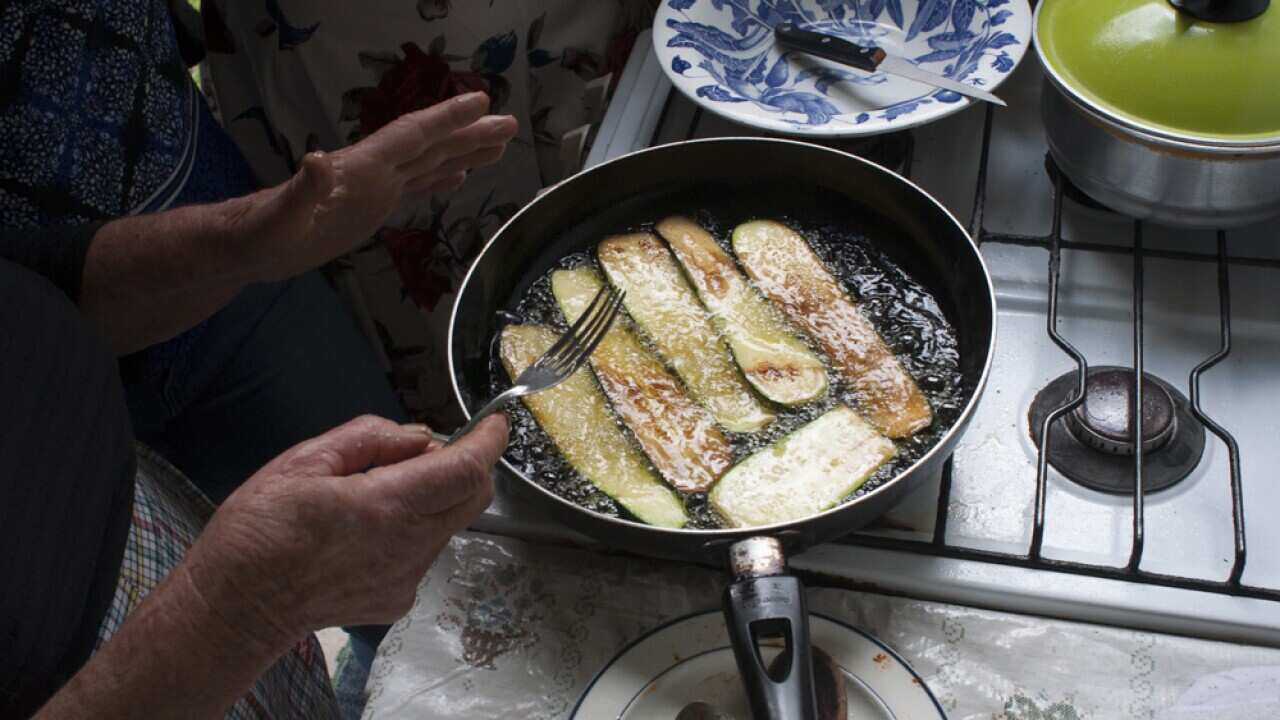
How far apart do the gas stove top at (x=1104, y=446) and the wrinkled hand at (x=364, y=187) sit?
0.99 feet

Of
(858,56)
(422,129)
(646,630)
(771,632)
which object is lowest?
(646,630)

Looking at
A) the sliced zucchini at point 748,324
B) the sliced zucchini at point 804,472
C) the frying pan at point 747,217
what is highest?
the frying pan at point 747,217

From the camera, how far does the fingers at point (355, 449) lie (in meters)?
0.72

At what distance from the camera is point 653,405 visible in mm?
917

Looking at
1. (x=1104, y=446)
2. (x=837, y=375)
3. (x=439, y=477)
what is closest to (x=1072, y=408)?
(x=1104, y=446)

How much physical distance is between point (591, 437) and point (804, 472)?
0.62 ft

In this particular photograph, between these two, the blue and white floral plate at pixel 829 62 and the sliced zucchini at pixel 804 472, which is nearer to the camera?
the sliced zucchini at pixel 804 472

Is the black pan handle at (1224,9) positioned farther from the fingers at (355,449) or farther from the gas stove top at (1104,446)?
the fingers at (355,449)

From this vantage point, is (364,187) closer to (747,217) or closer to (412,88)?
(747,217)

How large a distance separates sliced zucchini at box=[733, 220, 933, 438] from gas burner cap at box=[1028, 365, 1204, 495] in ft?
0.41

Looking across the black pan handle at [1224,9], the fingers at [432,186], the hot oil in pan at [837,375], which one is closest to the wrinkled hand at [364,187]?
the fingers at [432,186]

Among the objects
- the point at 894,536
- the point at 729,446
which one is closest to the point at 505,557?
the point at 729,446

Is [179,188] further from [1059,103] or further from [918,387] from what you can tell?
[1059,103]

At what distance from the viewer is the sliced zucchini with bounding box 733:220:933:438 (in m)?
0.86
